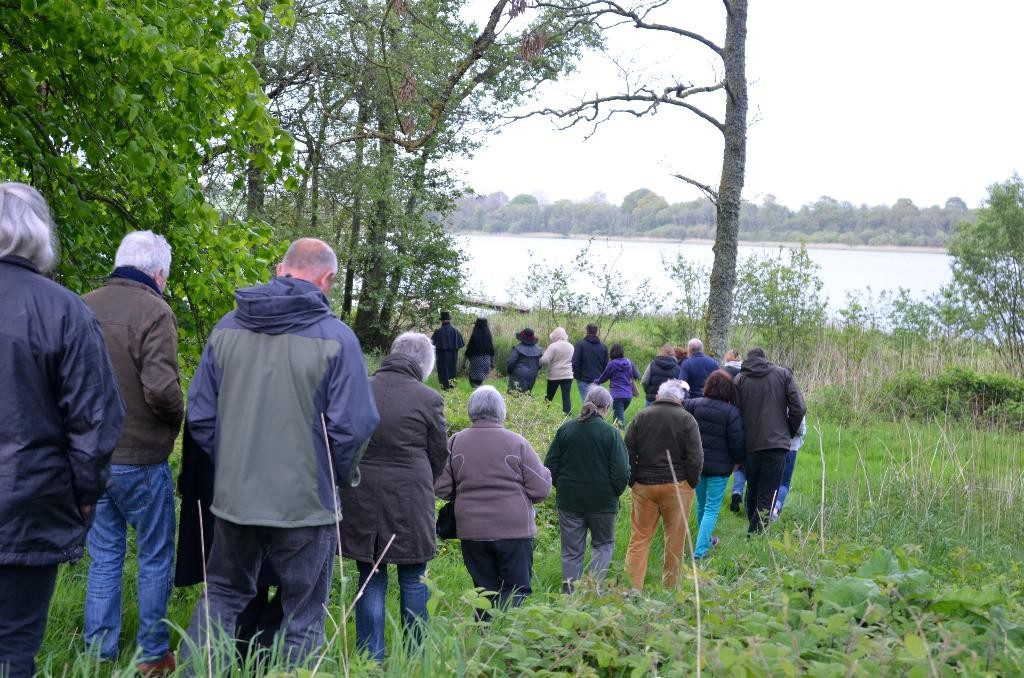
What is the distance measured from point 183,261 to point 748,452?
5704 millimetres

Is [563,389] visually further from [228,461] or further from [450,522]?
[228,461]

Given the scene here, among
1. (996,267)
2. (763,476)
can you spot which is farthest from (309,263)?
(996,267)

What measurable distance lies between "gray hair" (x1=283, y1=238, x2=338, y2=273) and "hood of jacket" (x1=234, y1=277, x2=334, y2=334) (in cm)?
19

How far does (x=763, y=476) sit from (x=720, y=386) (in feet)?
3.37

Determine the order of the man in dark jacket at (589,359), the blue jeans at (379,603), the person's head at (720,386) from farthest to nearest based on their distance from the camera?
1. the man in dark jacket at (589,359)
2. the person's head at (720,386)
3. the blue jeans at (379,603)

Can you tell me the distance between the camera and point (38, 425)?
129 inches

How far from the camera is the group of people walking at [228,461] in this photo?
3314 mm

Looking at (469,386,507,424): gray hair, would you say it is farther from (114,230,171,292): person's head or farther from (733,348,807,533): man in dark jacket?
(733,348,807,533): man in dark jacket

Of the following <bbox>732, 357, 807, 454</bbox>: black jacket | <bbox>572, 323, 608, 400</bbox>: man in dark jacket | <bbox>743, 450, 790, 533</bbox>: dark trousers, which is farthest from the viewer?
<bbox>572, 323, 608, 400</bbox>: man in dark jacket

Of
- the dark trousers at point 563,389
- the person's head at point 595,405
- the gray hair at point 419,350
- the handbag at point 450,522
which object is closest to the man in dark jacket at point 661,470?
the person's head at point 595,405

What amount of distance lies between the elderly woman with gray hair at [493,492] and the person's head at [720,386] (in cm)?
364

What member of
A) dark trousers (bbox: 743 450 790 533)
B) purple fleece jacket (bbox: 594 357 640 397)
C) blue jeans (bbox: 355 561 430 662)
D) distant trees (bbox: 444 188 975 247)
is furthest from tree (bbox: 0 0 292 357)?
distant trees (bbox: 444 188 975 247)

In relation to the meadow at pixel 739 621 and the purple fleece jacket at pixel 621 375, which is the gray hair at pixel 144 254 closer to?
the meadow at pixel 739 621

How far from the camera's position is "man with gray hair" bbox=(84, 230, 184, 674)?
4.47 metres
